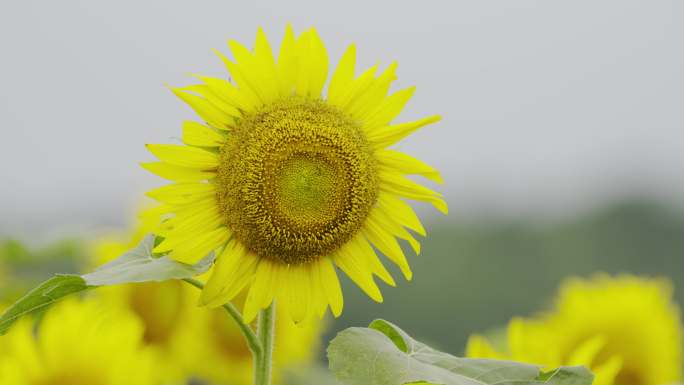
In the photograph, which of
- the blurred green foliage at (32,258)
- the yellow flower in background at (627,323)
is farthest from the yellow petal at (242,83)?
the yellow flower in background at (627,323)

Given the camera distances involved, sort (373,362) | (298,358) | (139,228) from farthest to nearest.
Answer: (298,358)
(139,228)
(373,362)

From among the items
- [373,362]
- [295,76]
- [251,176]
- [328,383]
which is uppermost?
[295,76]

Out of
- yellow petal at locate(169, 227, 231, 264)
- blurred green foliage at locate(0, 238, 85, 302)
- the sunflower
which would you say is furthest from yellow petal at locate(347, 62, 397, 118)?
blurred green foliage at locate(0, 238, 85, 302)

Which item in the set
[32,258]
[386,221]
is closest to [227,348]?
[32,258]

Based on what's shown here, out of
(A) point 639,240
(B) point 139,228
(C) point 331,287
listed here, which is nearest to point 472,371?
(C) point 331,287

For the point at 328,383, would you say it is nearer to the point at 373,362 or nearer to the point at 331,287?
the point at 331,287

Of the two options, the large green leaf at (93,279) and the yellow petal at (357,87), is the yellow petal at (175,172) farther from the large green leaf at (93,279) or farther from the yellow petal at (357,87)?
the yellow petal at (357,87)

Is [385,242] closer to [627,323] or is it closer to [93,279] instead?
[93,279]
